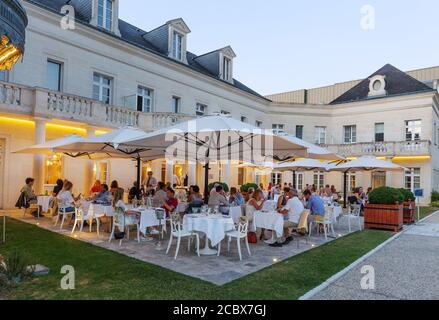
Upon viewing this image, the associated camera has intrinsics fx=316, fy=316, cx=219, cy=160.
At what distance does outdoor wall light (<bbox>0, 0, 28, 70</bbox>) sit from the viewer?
12.0 feet

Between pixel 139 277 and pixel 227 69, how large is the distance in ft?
75.3

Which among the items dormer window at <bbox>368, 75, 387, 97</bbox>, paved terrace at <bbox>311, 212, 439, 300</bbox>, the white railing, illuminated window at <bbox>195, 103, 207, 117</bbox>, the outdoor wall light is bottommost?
paved terrace at <bbox>311, 212, 439, 300</bbox>

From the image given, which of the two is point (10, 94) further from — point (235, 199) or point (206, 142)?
point (235, 199)

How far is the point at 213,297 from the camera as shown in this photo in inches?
176

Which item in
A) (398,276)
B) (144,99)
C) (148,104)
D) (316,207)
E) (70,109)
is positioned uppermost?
(144,99)

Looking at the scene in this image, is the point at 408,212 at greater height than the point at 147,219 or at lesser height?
lesser

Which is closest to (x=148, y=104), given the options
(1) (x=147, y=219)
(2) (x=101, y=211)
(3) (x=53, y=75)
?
(3) (x=53, y=75)

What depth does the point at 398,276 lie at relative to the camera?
5879mm

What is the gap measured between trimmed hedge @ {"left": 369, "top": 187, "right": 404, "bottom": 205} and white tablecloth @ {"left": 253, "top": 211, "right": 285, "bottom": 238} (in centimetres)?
528

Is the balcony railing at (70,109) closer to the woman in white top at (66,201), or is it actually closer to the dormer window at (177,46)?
the woman in white top at (66,201)

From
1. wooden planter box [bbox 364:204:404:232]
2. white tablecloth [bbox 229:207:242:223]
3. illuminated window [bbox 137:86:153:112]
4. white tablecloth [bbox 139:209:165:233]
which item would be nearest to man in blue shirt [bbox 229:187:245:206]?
white tablecloth [bbox 229:207:242:223]

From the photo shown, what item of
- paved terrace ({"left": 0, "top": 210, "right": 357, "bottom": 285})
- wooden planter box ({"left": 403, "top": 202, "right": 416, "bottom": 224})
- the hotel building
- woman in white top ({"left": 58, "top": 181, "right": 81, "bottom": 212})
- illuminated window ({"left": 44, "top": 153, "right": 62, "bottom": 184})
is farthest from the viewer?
illuminated window ({"left": 44, "top": 153, "right": 62, "bottom": 184})

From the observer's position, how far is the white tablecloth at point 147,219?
7.96 meters

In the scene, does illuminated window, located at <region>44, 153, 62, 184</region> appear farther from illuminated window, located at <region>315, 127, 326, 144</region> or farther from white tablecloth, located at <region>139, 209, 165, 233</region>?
illuminated window, located at <region>315, 127, 326, 144</region>
